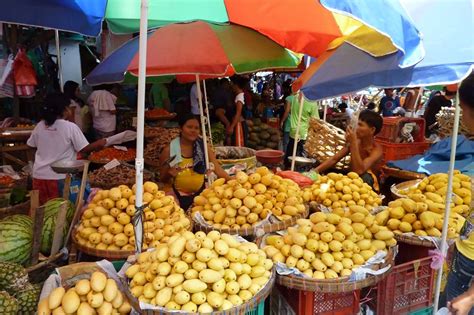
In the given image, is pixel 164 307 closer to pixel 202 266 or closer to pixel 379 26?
pixel 202 266

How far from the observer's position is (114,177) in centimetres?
479

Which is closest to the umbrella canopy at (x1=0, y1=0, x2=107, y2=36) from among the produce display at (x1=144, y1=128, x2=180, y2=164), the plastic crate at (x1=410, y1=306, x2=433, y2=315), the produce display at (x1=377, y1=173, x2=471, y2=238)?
the produce display at (x1=377, y1=173, x2=471, y2=238)

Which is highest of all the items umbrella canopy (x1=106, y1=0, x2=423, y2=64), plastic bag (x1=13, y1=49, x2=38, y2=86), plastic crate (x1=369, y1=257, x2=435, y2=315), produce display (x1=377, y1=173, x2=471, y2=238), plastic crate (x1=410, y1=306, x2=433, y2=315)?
umbrella canopy (x1=106, y1=0, x2=423, y2=64)

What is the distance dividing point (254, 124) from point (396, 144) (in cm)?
439

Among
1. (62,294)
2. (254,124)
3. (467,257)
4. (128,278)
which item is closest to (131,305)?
(128,278)

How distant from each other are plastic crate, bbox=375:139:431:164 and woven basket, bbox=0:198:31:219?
438 centimetres

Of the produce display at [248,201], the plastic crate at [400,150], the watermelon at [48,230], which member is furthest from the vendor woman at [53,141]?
the plastic crate at [400,150]

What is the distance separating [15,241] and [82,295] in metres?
1.11

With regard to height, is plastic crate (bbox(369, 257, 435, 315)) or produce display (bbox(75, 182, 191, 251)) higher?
produce display (bbox(75, 182, 191, 251))

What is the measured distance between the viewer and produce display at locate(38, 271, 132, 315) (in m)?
2.05

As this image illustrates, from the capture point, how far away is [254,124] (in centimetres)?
953

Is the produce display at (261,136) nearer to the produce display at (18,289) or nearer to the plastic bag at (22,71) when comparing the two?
the plastic bag at (22,71)

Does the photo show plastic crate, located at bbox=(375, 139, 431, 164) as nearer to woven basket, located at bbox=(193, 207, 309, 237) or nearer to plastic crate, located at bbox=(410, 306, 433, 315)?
plastic crate, located at bbox=(410, 306, 433, 315)

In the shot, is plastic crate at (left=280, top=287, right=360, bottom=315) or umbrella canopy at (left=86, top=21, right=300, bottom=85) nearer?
plastic crate at (left=280, top=287, right=360, bottom=315)
